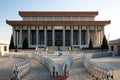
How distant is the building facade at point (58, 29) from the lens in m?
64.9

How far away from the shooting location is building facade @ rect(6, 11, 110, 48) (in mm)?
64938

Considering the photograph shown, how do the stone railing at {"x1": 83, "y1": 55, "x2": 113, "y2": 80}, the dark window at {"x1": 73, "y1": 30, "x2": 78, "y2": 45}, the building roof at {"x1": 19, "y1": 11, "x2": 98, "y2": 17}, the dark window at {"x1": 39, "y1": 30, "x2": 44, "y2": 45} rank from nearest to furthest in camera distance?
the stone railing at {"x1": 83, "y1": 55, "x2": 113, "y2": 80}, the dark window at {"x1": 39, "y1": 30, "x2": 44, "y2": 45}, the building roof at {"x1": 19, "y1": 11, "x2": 98, "y2": 17}, the dark window at {"x1": 73, "y1": 30, "x2": 78, "y2": 45}

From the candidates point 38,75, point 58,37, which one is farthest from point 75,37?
point 38,75

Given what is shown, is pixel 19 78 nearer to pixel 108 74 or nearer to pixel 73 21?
pixel 108 74

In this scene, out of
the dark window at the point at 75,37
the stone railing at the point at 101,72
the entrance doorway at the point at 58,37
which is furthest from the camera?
the entrance doorway at the point at 58,37

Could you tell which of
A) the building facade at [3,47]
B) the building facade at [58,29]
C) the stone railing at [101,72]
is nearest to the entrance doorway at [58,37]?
the building facade at [58,29]

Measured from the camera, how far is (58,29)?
220 feet

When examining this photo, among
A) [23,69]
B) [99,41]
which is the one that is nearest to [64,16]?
[99,41]

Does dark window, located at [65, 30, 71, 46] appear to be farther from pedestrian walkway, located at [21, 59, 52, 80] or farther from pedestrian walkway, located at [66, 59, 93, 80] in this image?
pedestrian walkway, located at [21, 59, 52, 80]

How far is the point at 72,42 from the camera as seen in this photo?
66.4m

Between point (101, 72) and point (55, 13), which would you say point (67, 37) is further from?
point (101, 72)

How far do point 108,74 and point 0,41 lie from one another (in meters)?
35.7

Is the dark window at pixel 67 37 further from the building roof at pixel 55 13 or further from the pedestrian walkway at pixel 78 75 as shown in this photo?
the pedestrian walkway at pixel 78 75

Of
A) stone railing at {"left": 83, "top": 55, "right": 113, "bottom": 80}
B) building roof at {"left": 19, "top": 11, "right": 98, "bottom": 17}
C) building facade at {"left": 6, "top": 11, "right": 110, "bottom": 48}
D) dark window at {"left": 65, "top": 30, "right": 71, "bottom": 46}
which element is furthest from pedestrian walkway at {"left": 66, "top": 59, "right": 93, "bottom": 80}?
building roof at {"left": 19, "top": 11, "right": 98, "bottom": 17}
